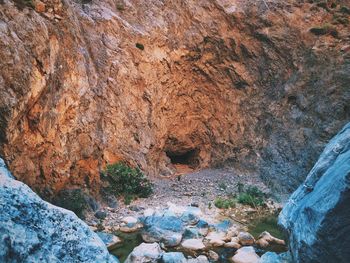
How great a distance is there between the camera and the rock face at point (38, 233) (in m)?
3.31

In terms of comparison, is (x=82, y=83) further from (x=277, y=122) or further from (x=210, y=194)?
(x=277, y=122)

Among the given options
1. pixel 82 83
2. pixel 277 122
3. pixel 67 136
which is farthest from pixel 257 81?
pixel 67 136

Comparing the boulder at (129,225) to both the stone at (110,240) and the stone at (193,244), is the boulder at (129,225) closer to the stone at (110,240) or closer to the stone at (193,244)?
the stone at (110,240)

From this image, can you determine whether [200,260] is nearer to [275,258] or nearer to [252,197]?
[275,258]

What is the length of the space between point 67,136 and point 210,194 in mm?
6772

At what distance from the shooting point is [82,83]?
13164 mm

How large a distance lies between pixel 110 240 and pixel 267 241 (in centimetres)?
471

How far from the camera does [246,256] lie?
8.89 m

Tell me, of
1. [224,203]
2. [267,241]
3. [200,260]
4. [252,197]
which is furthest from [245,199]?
[200,260]

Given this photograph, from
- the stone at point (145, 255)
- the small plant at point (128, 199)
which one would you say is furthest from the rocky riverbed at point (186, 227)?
the small plant at point (128, 199)

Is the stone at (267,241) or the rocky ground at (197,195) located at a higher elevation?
the stone at (267,241)

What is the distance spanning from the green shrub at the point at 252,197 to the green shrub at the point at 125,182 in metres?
3.94

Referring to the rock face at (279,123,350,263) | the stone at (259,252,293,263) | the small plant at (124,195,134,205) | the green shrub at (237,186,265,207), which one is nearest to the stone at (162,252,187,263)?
the stone at (259,252,293,263)

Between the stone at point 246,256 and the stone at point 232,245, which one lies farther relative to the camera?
the stone at point 232,245
